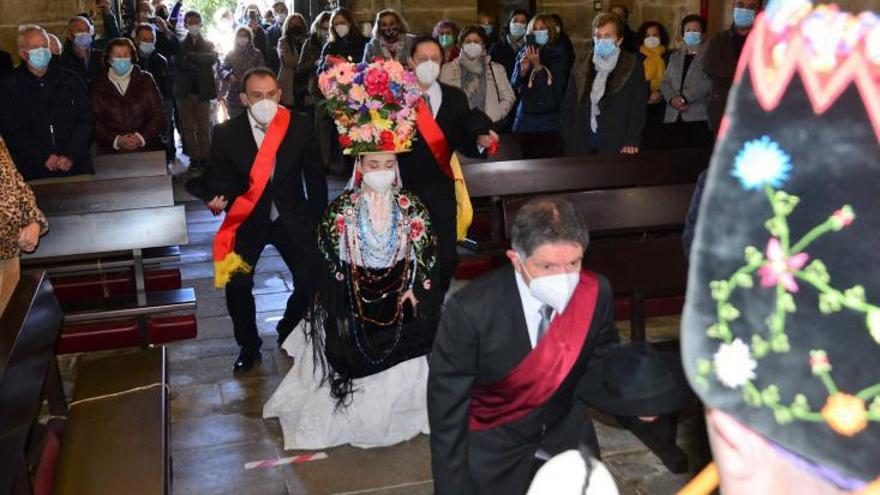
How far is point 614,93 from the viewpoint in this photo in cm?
834

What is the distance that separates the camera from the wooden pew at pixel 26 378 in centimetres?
346

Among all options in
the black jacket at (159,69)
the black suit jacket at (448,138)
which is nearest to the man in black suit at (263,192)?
the black suit jacket at (448,138)

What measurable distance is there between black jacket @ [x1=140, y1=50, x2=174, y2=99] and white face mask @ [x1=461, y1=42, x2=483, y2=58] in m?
4.83

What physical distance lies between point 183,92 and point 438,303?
8.71 meters

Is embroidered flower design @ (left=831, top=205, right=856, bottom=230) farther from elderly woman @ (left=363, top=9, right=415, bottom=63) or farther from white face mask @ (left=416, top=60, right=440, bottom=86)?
elderly woman @ (left=363, top=9, right=415, bottom=63)

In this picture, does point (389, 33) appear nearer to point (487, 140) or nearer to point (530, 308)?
point (487, 140)

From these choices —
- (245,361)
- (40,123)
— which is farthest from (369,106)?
(40,123)

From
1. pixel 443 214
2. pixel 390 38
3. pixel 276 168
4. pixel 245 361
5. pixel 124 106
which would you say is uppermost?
pixel 390 38

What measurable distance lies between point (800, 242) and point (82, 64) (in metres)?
11.1

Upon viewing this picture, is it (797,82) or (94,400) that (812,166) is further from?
(94,400)

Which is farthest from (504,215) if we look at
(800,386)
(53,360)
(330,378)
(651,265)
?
(800,386)

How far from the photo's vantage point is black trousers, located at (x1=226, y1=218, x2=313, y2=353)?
6.24m

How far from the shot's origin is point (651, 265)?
6016 millimetres

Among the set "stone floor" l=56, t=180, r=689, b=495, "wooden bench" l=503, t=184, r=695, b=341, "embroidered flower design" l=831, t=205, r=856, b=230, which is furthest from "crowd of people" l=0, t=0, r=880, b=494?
"wooden bench" l=503, t=184, r=695, b=341
